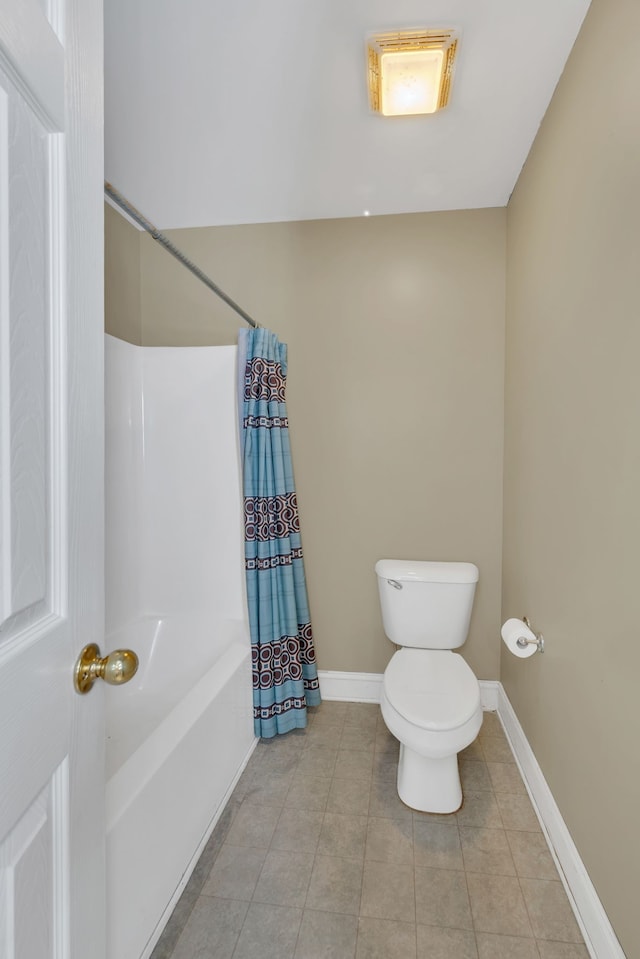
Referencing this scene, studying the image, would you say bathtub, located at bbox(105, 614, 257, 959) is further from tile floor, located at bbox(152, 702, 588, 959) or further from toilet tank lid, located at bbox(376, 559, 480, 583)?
toilet tank lid, located at bbox(376, 559, 480, 583)

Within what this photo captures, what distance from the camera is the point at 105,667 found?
30.6 inches

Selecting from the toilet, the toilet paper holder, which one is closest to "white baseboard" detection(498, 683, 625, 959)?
the toilet

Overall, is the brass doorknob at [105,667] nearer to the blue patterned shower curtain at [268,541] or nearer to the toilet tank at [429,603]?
the blue patterned shower curtain at [268,541]

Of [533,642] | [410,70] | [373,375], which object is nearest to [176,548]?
[373,375]

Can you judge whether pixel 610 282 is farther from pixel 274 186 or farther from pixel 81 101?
pixel 274 186

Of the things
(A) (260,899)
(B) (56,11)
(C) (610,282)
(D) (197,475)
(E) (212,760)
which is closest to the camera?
(B) (56,11)

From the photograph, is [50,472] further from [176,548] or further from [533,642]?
[176,548]

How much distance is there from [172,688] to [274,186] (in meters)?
2.20

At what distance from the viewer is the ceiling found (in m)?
1.41

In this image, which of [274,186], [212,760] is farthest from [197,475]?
[274,186]

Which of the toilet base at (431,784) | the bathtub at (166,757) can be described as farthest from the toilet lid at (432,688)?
the bathtub at (166,757)

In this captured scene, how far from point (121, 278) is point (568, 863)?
2.80 metres

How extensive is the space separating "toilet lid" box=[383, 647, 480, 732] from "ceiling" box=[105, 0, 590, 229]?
1998 mm

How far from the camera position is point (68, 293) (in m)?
0.70
